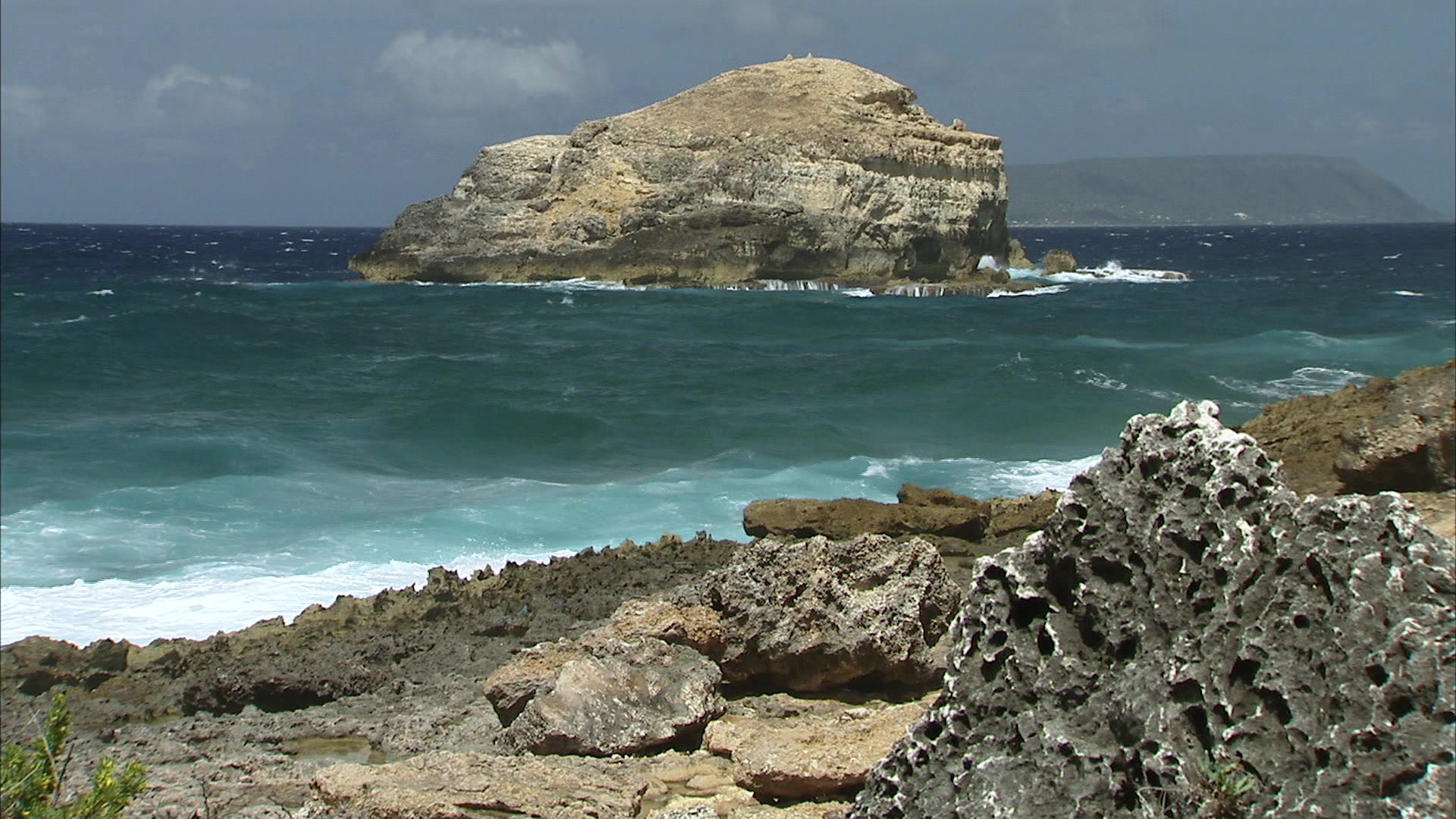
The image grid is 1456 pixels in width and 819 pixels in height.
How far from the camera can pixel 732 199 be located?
52.9 meters

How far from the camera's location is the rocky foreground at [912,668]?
7.76ft

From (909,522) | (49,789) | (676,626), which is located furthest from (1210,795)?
(909,522)

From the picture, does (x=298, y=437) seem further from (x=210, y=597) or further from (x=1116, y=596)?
(x=1116, y=596)

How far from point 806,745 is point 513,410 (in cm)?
1801

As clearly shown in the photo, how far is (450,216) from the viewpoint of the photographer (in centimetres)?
5678

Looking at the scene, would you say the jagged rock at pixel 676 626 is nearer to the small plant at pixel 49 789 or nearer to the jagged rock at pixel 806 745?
the jagged rock at pixel 806 745

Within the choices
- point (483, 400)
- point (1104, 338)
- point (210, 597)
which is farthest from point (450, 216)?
point (210, 597)

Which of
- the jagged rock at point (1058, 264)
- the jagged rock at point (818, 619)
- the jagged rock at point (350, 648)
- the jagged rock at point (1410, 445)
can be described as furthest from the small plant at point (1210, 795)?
the jagged rock at point (1058, 264)

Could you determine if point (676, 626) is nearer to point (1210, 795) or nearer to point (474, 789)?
point (474, 789)

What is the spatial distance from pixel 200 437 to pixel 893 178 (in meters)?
37.2

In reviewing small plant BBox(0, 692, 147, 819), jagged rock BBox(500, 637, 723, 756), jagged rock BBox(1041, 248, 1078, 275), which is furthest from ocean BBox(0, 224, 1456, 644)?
jagged rock BBox(1041, 248, 1078, 275)

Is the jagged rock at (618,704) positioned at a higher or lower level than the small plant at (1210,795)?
lower

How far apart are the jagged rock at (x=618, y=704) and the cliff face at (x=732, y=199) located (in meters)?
45.3

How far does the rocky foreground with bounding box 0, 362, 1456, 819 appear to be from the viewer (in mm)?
2365
